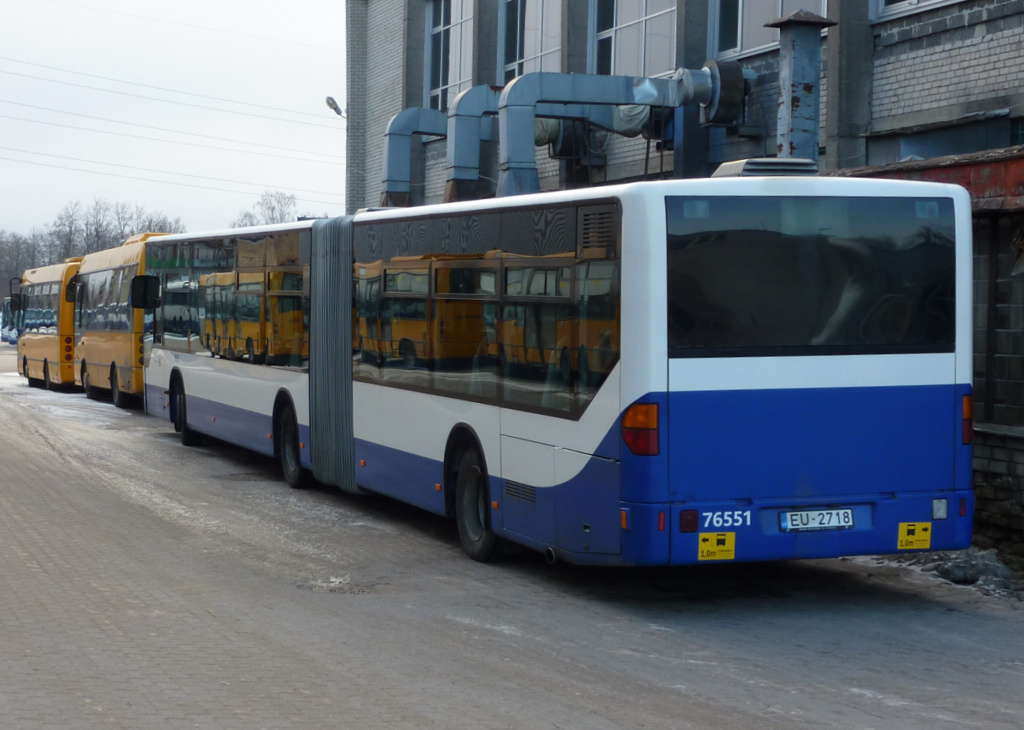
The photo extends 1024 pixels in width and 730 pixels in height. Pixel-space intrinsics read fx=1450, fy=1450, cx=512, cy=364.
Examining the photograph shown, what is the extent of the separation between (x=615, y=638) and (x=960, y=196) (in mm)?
3534

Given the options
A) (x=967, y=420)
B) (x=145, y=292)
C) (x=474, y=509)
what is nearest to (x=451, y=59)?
(x=145, y=292)

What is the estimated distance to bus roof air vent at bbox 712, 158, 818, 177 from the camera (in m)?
9.12

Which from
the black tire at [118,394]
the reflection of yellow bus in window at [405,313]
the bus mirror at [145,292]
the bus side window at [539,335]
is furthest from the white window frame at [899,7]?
the black tire at [118,394]

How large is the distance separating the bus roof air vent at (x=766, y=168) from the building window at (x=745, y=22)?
9.04 m

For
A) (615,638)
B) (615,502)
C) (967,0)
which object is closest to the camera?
(615,638)

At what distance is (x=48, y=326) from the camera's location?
3250 cm

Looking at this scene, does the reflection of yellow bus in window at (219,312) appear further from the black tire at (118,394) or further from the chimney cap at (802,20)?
the black tire at (118,394)

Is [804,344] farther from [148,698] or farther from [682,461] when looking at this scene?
[148,698]

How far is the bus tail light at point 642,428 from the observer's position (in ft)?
27.1

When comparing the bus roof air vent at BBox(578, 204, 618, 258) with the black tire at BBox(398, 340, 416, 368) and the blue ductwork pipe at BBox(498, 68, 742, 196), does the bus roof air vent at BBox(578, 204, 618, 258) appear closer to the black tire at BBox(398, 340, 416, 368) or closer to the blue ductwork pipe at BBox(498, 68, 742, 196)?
the black tire at BBox(398, 340, 416, 368)

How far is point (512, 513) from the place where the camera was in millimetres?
9758

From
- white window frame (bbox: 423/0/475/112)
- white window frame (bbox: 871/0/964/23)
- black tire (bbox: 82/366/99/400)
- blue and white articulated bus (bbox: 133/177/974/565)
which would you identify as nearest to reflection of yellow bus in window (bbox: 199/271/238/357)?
blue and white articulated bus (bbox: 133/177/974/565)

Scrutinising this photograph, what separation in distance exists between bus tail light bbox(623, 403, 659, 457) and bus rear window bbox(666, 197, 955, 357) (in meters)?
0.38

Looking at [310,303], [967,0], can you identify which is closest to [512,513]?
[310,303]
